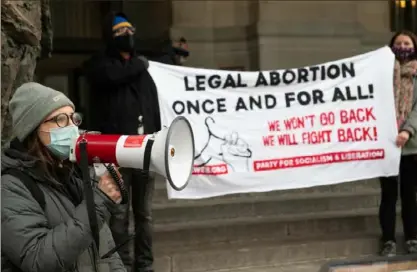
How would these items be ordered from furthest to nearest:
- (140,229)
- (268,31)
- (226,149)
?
(268,31), (226,149), (140,229)

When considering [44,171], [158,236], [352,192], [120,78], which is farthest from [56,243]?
[352,192]

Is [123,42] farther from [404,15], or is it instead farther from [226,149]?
[404,15]

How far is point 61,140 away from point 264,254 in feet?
10.5

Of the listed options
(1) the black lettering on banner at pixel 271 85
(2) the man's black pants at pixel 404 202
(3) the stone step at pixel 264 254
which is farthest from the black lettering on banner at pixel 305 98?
(3) the stone step at pixel 264 254

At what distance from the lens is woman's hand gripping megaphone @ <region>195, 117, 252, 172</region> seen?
491cm

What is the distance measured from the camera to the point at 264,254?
4.85 meters

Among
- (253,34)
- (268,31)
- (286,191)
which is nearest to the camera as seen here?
(286,191)

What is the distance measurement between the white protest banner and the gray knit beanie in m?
2.78

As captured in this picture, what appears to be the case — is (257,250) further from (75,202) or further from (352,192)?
(75,202)

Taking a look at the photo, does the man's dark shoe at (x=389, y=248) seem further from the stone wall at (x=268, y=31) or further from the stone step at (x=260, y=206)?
the stone wall at (x=268, y=31)

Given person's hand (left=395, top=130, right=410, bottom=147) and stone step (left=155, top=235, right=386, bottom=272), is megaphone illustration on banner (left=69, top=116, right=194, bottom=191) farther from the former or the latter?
person's hand (left=395, top=130, right=410, bottom=147)

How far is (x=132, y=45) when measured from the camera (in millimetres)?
4355

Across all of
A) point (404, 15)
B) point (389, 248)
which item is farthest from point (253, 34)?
point (389, 248)

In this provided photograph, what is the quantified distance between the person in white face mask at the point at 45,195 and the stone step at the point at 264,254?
2.55 metres
